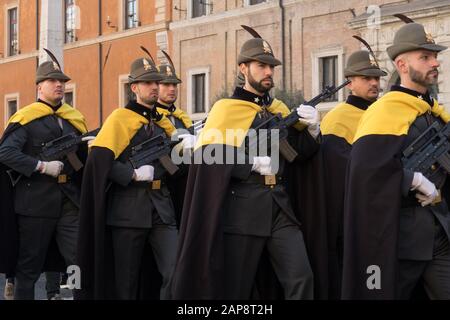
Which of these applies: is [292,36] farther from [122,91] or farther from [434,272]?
[434,272]

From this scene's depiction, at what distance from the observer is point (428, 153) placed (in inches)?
223

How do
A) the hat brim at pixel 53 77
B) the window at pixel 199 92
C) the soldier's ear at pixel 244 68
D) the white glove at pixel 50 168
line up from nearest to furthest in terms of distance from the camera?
1. the soldier's ear at pixel 244 68
2. the white glove at pixel 50 168
3. the hat brim at pixel 53 77
4. the window at pixel 199 92

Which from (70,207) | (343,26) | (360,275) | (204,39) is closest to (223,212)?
(360,275)

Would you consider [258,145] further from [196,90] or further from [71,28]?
[71,28]

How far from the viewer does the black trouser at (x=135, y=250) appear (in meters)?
7.86

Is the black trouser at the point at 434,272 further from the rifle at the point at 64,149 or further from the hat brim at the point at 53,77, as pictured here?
the hat brim at the point at 53,77

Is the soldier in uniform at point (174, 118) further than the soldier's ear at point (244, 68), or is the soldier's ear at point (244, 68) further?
the soldier in uniform at point (174, 118)

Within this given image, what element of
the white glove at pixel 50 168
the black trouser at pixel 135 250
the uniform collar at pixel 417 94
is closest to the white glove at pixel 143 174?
the black trouser at pixel 135 250

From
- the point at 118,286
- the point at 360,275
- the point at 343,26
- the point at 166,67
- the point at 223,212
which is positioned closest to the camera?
the point at 360,275

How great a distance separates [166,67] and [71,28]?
2891cm

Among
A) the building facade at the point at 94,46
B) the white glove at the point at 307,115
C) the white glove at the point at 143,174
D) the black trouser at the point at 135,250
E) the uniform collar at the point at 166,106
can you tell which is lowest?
the black trouser at the point at 135,250

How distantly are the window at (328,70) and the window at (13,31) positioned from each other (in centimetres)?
1866

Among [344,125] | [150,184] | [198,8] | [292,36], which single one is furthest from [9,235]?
[198,8]

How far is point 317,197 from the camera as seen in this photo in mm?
6918
